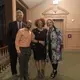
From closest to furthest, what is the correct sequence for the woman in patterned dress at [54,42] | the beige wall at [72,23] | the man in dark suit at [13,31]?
the man in dark suit at [13,31] < the woman in patterned dress at [54,42] < the beige wall at [72,23]

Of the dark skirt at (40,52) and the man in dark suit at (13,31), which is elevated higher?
the man in dark suit at (13,31)

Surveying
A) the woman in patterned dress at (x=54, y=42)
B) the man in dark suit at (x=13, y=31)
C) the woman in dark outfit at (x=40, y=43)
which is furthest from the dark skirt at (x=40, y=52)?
the man in dark suit at (x=13, y=31)

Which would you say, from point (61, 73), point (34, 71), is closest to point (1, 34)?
point (34, 71)

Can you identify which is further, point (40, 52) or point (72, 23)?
point (72, 23)

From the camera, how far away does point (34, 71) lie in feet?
17.0

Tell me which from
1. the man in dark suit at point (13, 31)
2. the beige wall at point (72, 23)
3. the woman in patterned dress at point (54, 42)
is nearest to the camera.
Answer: the man in dark suit at point (13, 31)

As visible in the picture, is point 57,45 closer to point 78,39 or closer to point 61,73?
point 61,73

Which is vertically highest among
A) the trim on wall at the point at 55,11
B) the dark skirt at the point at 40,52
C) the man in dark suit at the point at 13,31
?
the trim on wall at the point at 55,11

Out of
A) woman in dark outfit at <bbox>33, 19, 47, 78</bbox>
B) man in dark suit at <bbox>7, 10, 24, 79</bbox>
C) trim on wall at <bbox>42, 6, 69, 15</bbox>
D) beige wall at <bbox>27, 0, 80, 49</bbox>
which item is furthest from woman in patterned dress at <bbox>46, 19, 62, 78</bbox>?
trim on wall at <bbox>42, 6, 69, 15</bbox>

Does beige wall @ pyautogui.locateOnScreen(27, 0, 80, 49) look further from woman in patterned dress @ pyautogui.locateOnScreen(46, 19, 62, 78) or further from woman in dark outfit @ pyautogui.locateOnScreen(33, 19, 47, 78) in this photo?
woman in dark outfit @ pyautogui.locateOnScreen(33, 19, 47, 78)

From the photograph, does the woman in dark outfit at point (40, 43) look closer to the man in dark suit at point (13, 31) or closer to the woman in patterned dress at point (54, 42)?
the woman in patterned dress at point (54, 42)

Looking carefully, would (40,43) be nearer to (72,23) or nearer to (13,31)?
(13,31)

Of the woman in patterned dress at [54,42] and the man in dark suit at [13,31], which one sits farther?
the woman in patterned dress at [54,42]

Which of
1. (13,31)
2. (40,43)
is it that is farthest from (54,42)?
(13,31)
